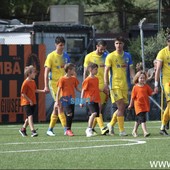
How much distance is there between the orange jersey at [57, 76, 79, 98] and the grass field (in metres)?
1.16

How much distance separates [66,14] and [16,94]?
15.7 feet

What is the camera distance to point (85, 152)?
13.0 meters

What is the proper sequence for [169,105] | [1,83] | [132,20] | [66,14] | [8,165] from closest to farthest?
[8,165], [169,105], [1,83], [66,14], [132,20]

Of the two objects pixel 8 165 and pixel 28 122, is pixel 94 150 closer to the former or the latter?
pixel 8 165

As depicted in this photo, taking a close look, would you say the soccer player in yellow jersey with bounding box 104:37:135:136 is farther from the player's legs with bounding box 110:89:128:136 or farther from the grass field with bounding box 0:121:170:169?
the grass field with bounding box 0:121:170:169

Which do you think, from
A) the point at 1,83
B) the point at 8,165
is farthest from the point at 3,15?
the point at 8,165

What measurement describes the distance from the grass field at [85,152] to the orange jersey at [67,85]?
1.16m

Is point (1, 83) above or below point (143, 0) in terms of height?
below

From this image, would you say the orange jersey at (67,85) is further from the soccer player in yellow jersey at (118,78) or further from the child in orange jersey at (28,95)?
the soccer player in yellow jersey at (118,78)

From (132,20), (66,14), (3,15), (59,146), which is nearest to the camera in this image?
(59,146)

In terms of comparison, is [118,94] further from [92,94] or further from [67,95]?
[67,95]

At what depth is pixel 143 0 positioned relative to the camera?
53.7m

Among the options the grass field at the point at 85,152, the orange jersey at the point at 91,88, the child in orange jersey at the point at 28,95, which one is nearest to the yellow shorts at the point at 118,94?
the orange jersey at the point at 91,88

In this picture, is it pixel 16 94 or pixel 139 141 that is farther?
pixel 16 94
